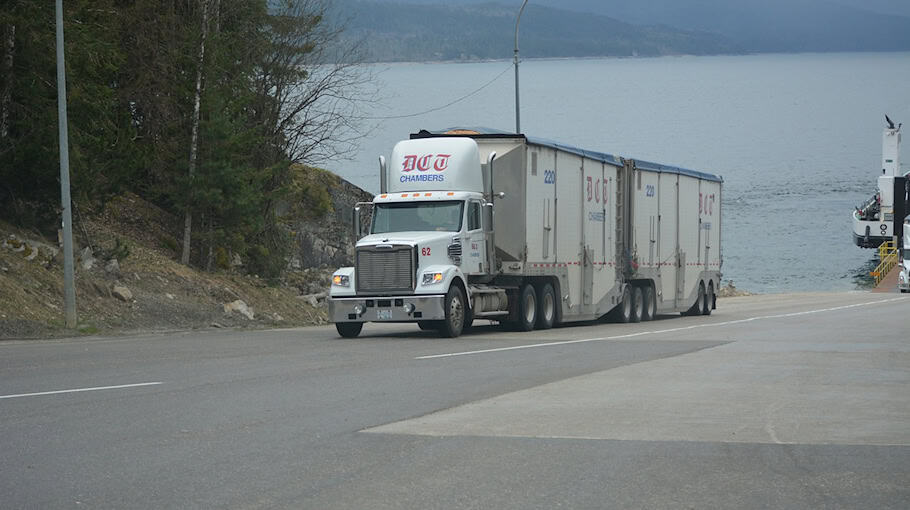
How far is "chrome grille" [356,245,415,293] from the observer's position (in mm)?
23406

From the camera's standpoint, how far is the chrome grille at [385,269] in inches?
922

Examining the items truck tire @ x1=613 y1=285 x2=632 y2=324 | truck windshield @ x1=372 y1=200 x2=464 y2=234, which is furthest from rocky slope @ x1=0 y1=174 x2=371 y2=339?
truck tire @ x1=613 y1=285 x2=632 y2=324

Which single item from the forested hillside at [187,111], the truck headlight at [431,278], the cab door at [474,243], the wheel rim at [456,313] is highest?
the forested hillside at [187,111]

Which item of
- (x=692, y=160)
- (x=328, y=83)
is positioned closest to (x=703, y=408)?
(x=328, y=83)

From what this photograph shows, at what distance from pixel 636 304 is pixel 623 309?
1254 millimetres

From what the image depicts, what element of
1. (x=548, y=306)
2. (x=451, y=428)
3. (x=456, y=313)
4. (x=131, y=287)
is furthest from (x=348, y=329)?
(x=451, y=428)

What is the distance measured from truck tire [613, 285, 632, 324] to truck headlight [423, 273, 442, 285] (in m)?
9.40

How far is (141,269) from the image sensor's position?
30.3m

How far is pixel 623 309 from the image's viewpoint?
1260 inches

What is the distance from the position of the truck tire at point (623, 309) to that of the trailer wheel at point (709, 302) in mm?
6637

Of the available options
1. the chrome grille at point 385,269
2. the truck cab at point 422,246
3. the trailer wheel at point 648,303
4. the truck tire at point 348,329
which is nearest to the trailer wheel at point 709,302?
the trailer wheel at point 648,303

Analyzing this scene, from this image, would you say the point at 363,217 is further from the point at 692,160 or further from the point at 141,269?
the point at 692,160

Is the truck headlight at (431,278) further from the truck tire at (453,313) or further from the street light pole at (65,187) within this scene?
the street light pole at (65,187)

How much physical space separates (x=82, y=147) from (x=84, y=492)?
834 inches
